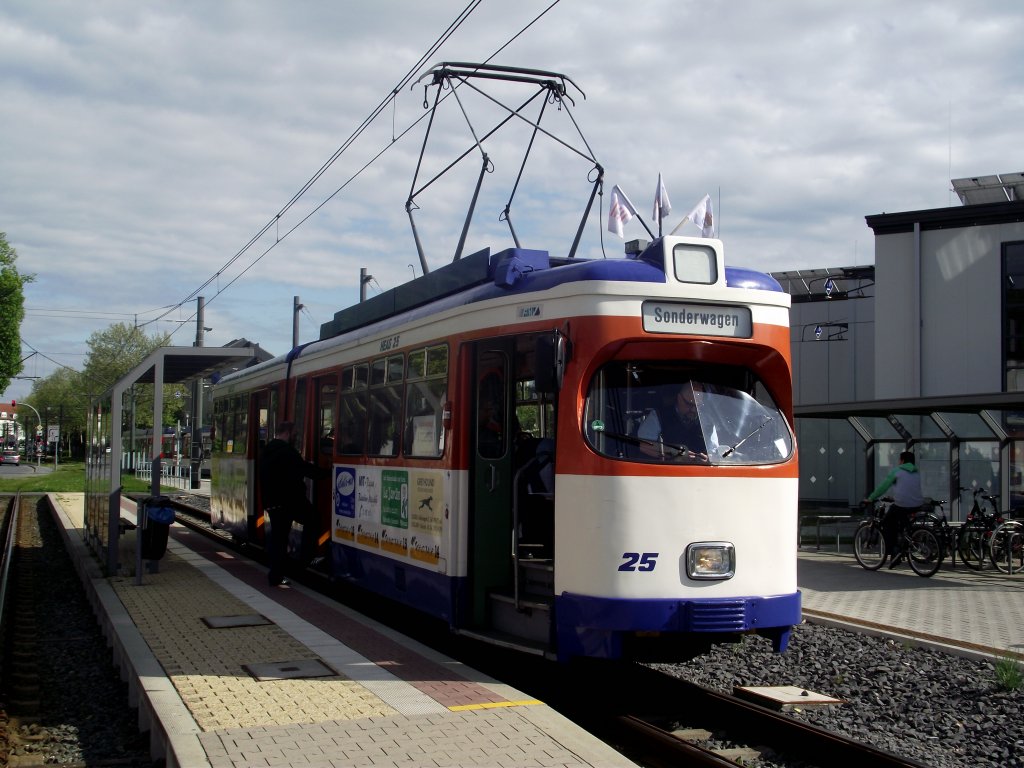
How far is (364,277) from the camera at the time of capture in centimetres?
3155

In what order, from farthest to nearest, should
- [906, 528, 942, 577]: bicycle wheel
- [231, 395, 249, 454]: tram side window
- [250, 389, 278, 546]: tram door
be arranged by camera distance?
[231, 395, 249, 454]: tram side window, [250, 389, 278, 546]: tram door, [906, 528, 942, 577]: bicycle wheel

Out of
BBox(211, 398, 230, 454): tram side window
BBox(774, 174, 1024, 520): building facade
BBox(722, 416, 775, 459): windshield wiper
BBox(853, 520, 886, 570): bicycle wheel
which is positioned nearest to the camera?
BBox(722, 416, 775, 459): windshield wiper

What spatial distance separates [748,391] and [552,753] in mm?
3341

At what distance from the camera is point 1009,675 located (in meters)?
7.95

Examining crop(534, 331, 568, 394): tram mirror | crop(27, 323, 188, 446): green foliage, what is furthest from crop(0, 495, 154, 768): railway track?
crop(27, 323, 188, 446): green foliage

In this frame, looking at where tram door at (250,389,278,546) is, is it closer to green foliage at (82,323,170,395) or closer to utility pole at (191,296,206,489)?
utility pole at (191,296,206,489)

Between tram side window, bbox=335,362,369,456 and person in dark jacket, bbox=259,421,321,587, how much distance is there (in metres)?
0.60

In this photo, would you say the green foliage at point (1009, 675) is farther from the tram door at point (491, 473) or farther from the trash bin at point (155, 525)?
the trash bin at point (155, 525)

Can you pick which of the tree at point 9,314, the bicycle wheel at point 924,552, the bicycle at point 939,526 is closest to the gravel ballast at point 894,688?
the bicycle wheel at point 924,552

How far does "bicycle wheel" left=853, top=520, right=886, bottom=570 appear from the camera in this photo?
1600 cm

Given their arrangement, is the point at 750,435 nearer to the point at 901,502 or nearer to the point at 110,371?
the point at 901,502

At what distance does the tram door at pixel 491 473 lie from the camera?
833cm

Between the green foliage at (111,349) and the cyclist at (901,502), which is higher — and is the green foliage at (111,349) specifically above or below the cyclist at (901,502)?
above

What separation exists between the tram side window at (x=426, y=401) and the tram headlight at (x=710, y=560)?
2.33 metres
